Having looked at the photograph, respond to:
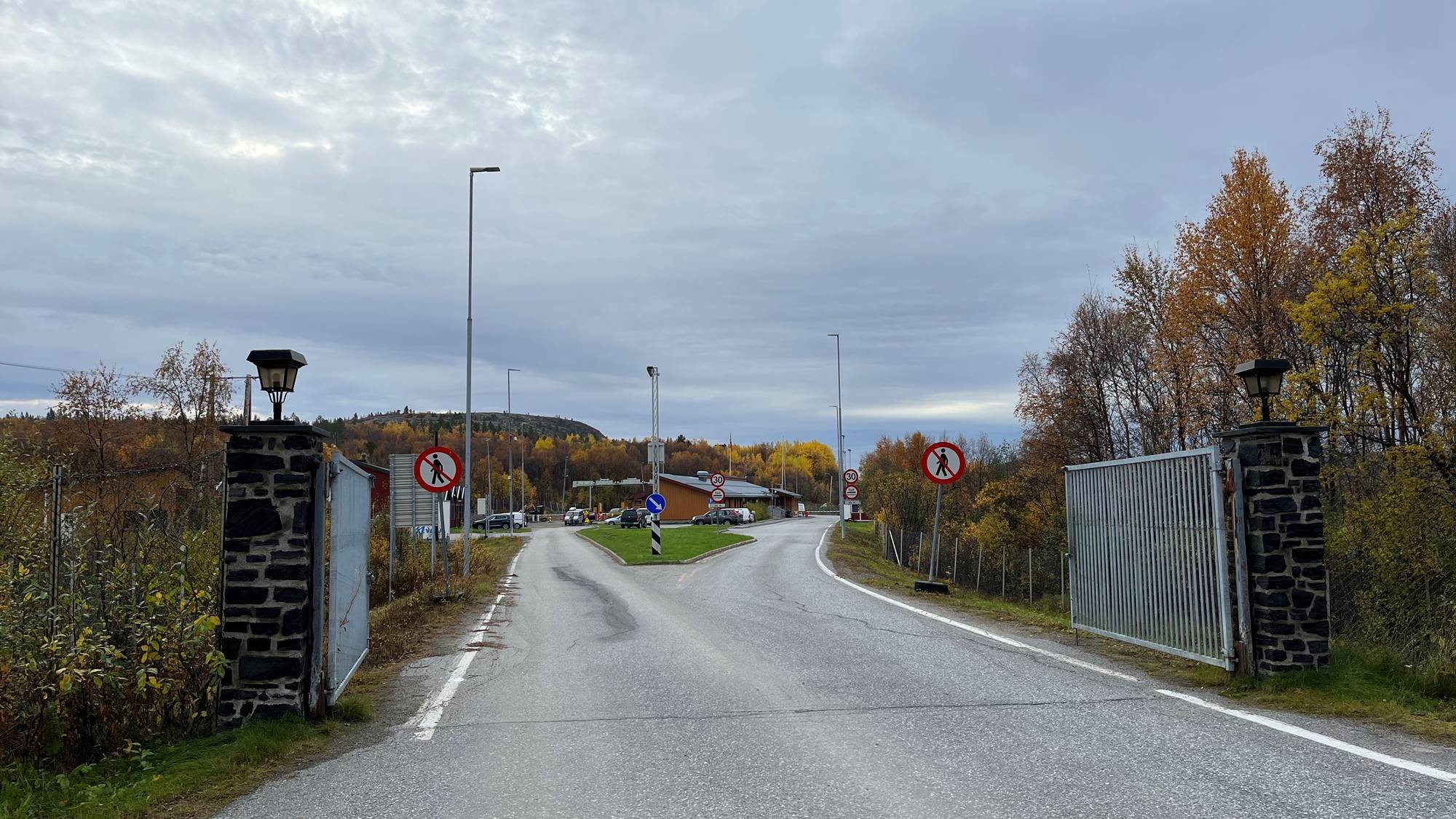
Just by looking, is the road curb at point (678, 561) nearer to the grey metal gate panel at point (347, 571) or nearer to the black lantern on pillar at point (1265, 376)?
the grey metal gate panel at point (347, 571)

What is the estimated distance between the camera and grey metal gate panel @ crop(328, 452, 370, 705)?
24.7 feet

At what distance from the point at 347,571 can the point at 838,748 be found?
4530mm

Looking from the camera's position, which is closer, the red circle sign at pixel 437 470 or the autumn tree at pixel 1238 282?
the red circle sign at pixel 437 470

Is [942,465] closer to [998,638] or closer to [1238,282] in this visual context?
[998,638]

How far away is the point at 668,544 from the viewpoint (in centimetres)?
3866

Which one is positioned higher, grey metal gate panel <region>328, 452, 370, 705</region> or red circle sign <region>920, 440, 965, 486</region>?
red circle sign <region>920, 440, 965, 486</region>

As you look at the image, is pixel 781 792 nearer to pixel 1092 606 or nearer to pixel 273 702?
pixel 273 702

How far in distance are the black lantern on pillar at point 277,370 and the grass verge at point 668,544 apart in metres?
22.0

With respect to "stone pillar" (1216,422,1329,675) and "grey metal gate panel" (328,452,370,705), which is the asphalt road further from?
"stone pillar" (1216,422,1329,675)

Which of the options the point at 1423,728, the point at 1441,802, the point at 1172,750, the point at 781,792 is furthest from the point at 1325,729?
the point at 781,792

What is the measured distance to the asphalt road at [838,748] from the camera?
5.04 metres

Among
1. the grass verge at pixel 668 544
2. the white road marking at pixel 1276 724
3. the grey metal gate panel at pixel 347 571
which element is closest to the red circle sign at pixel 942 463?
the white road marking at pixel 1276 724

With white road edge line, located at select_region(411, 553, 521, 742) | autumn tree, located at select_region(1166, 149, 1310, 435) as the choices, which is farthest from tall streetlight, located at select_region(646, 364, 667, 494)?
white road edge line, located at select_region(411, 553, 521, 742)

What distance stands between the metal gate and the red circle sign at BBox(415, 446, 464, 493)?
10.9m
